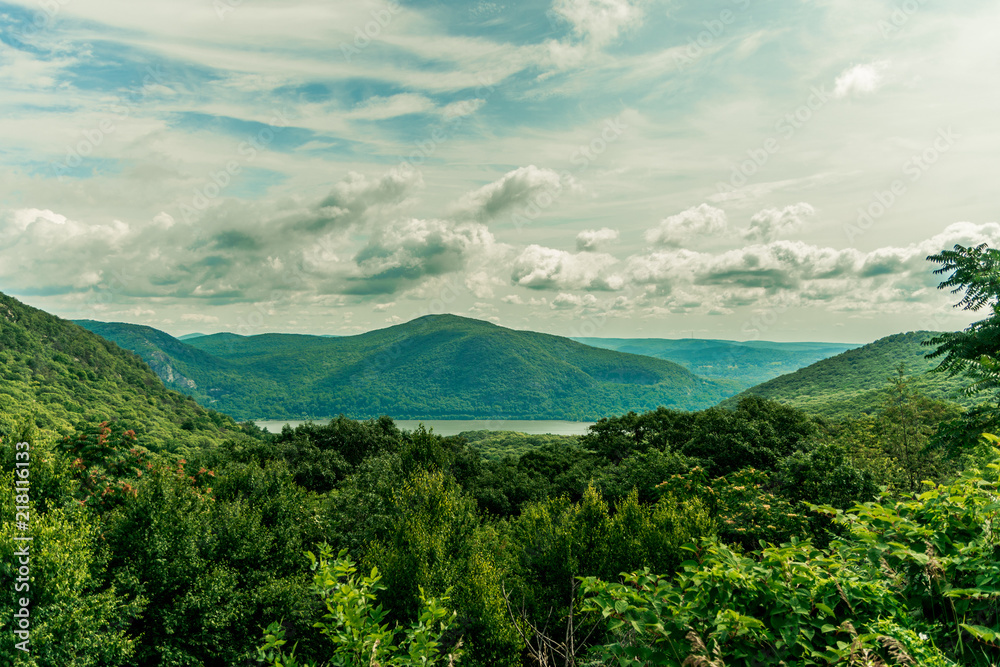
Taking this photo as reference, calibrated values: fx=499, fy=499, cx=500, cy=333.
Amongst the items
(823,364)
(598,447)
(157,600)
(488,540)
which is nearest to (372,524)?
(488,540)

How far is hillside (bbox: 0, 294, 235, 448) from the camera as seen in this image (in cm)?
8850

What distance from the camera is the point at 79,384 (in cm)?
11238

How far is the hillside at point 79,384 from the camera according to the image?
8850 cm

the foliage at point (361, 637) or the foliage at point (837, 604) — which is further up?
the foliage at point (837, 604)

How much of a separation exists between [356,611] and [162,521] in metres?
19.0

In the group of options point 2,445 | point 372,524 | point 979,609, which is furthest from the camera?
point 372,524

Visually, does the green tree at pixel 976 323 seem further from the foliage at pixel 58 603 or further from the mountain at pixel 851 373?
the mountain at pixel 851 373

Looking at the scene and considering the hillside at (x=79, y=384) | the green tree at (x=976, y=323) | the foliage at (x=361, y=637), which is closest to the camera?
the foliage at (x=361, y=637)

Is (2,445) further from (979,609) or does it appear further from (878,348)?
(878,348)

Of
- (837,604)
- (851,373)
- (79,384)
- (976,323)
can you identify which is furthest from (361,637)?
(851,373)

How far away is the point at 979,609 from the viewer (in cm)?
306

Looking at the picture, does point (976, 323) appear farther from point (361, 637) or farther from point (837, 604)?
point (361, 637)

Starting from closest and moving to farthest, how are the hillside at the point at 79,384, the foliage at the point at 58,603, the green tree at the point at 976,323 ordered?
the green tree at the point at 976,323 → the foliage at the point at 58,603 → the hillside at the point at 79,384

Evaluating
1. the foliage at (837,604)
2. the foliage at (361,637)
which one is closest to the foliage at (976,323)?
the foliage at (837,604)
